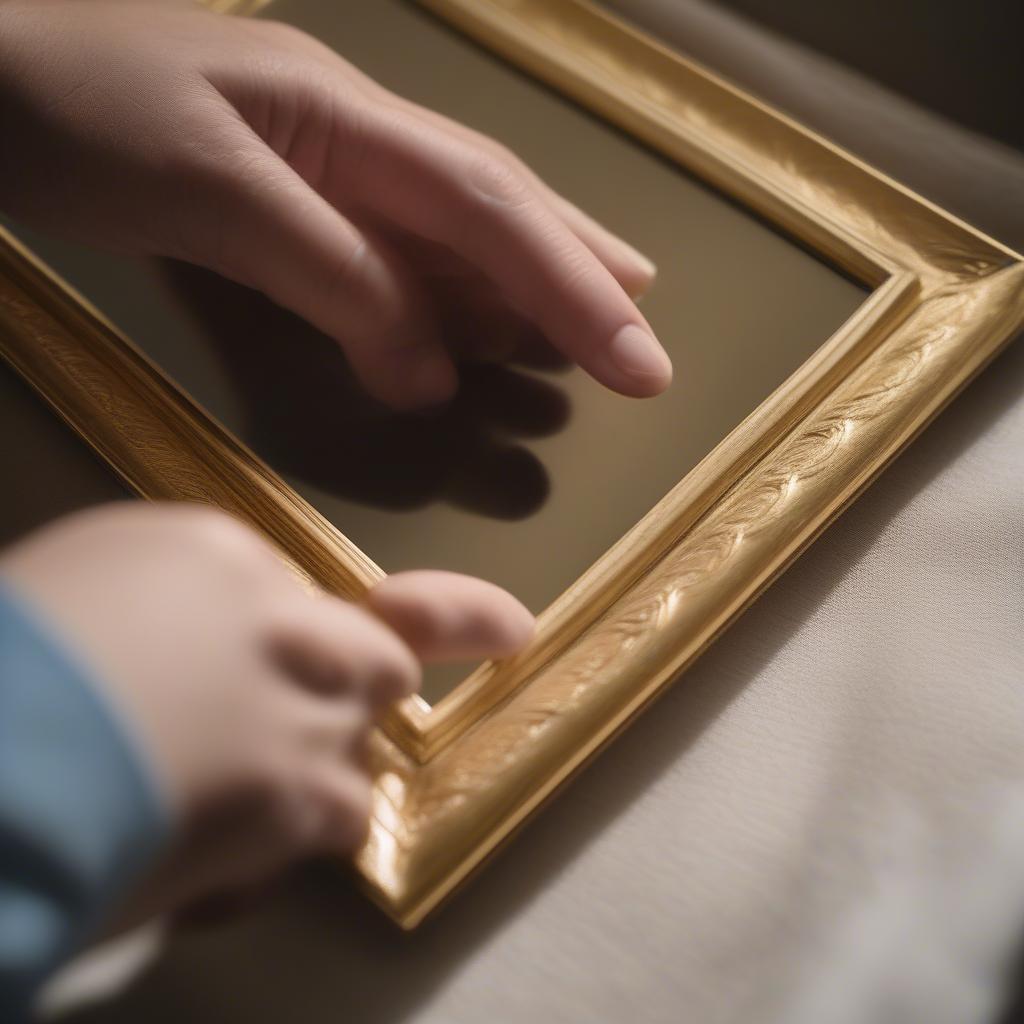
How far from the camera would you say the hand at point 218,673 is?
26 centimetres

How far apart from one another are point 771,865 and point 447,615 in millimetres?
178

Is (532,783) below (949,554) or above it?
below

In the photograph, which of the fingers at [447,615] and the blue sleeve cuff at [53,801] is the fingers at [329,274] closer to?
the fingers at [447,615]

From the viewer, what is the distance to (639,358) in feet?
1.54

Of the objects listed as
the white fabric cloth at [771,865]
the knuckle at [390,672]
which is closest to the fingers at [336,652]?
the knuckle at [390,672]

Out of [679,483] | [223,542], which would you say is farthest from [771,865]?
[223,542]

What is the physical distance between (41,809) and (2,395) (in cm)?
34

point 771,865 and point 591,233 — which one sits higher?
point 591,233

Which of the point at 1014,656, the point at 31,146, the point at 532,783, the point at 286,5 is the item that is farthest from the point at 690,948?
the point at 286,5

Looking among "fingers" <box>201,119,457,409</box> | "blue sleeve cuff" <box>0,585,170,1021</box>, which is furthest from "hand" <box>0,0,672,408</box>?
"blue sleeve cuff" <box>0,585,170,1021</box>

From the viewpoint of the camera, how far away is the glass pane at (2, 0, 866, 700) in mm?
455

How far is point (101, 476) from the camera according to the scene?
1.59ft

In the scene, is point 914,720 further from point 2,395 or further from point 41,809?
point 2,395

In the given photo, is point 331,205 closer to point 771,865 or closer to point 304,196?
point 304,196
